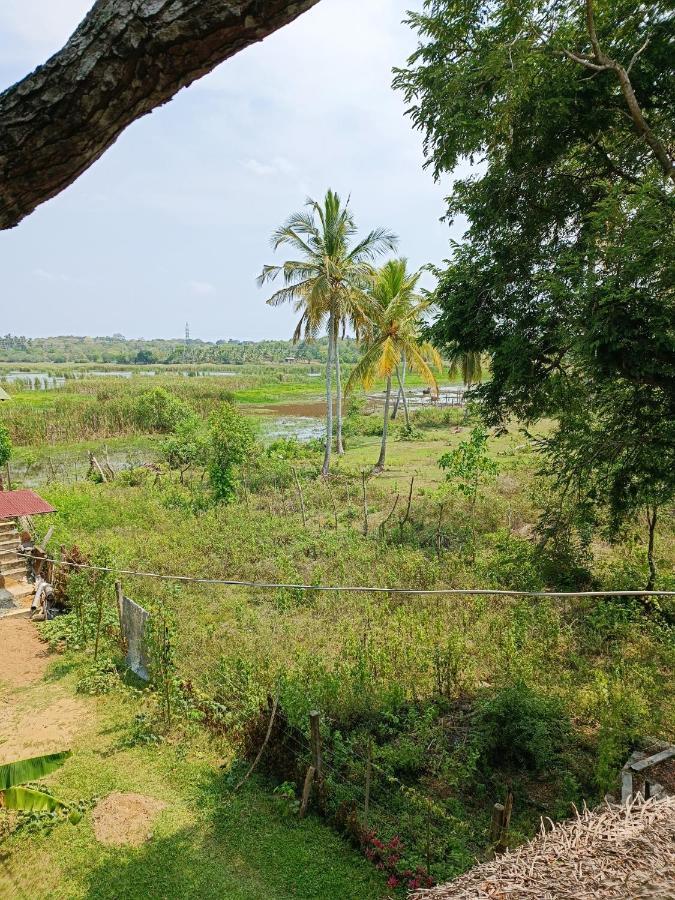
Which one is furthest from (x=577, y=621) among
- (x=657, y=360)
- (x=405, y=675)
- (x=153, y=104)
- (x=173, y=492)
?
(x=173, y=492)

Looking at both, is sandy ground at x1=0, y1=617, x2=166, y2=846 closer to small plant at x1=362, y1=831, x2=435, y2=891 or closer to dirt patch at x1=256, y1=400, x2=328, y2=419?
small plant at x1=362, y1=831, x2=435, y2=891

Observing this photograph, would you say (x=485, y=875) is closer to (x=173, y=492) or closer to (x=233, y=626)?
(x=233, y=626)

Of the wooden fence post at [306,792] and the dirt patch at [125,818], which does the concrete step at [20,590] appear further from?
the wooden fence post at [306,792]

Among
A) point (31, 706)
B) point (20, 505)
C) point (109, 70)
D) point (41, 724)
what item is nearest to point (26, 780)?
point (41, 724)

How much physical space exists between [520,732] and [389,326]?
12185 mm

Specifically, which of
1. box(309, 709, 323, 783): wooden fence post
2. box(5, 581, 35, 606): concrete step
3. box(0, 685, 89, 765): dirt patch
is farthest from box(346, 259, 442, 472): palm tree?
box(309, 709, 323, 783): wooden fence post

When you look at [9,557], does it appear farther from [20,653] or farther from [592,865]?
[592,865]

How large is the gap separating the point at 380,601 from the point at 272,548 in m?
2.83

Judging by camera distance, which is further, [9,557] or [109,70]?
[9,557]

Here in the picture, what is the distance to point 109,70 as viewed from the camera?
3.37 ft

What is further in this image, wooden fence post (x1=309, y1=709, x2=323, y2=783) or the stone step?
the stone step

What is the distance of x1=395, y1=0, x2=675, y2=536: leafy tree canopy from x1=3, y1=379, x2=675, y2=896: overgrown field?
194 cm

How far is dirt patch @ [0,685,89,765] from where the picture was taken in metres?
5.46

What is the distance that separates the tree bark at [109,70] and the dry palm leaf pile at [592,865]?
9.07 feet
